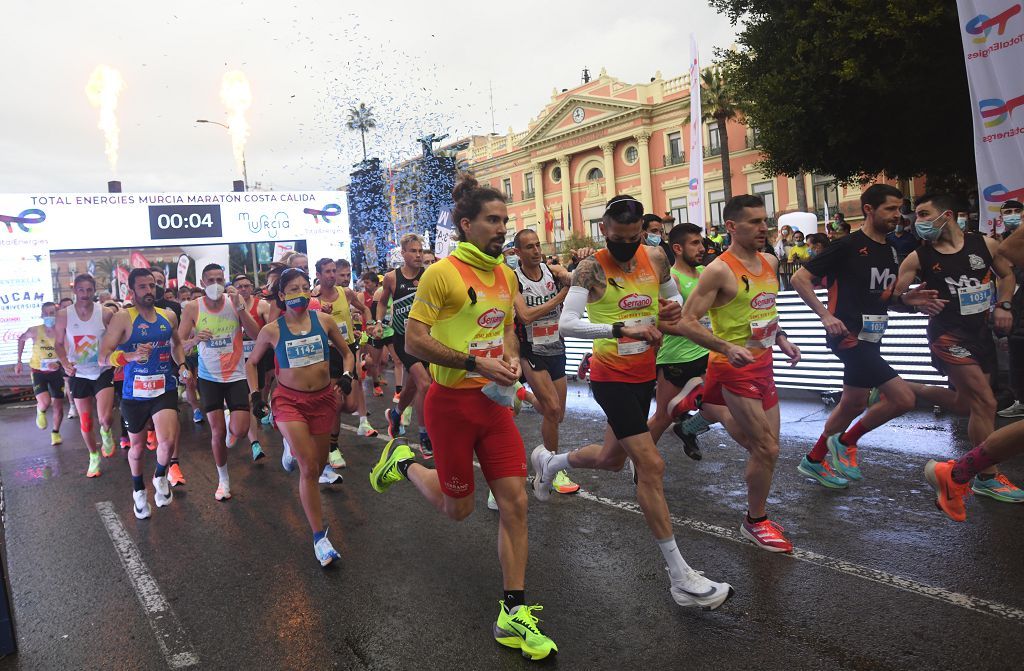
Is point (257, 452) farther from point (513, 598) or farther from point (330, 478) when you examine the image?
point (513, 598)

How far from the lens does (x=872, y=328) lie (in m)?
5.49

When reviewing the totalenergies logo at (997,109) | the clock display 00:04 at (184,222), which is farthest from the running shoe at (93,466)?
the clock display 00:04 at (184,222)

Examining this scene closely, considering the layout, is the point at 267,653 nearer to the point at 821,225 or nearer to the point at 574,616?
the point at 574,616

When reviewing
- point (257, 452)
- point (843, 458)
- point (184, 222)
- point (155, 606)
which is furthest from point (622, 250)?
point (184, 222)

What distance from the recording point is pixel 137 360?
662 cm

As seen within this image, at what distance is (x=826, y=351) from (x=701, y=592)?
7.01 meters

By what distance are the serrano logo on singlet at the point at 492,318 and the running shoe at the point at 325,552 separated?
6.51 feet

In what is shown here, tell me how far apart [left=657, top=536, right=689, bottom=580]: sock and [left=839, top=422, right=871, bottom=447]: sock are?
8.36ft

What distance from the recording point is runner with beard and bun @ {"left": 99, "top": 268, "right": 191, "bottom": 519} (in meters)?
6.63

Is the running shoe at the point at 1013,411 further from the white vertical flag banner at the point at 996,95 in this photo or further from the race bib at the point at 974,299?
the race bib at the point at 974,299

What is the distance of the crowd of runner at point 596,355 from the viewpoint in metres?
3.82

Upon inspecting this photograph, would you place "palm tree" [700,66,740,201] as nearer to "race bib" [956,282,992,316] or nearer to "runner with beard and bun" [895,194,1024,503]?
"runner with beard and bun" [895,194,1024,503]

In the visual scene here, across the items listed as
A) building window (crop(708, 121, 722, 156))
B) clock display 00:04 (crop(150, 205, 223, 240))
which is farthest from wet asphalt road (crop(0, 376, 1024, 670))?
building window (crop(708, 121, 722, 156))

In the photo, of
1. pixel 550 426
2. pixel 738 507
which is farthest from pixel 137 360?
pixel 738 507
